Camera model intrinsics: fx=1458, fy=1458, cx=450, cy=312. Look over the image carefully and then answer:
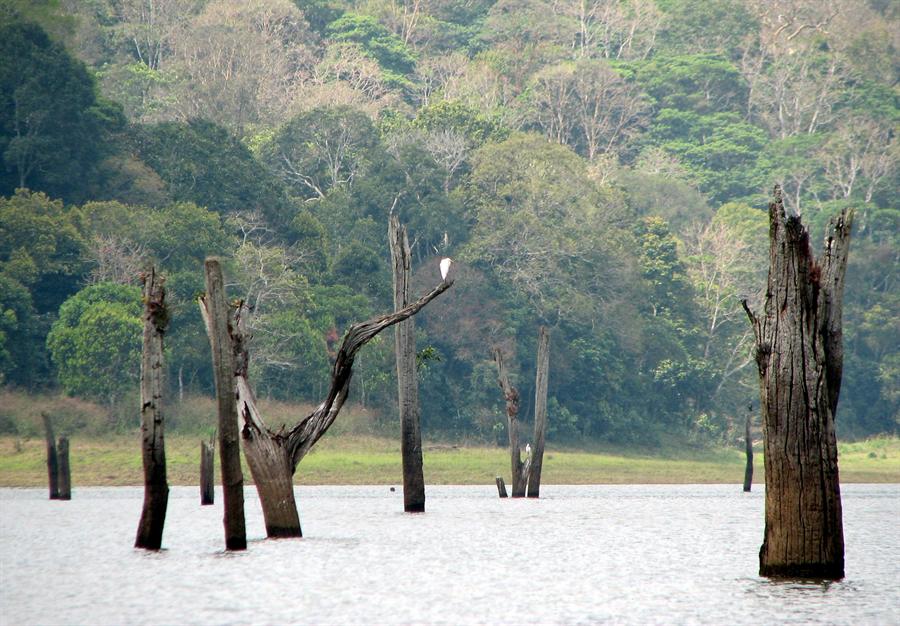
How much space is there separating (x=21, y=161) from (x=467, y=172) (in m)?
27.9

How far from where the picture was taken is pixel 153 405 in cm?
2247

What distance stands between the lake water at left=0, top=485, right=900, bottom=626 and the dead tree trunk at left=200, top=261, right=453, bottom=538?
38.9 inches

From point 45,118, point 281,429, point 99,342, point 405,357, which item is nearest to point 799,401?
point 281,429

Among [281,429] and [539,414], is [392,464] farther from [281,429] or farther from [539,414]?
[281,429]

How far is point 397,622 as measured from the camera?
16.7 metres

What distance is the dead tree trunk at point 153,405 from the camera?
73.3 ft

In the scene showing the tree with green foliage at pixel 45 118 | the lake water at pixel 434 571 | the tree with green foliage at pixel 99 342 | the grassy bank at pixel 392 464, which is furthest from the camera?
the tree with green foliage at pixel 45 118

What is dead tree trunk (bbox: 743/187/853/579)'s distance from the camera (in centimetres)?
1833

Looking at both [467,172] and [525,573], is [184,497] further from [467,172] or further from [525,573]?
[467,172]

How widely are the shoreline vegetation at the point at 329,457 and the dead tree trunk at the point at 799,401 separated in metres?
36.0

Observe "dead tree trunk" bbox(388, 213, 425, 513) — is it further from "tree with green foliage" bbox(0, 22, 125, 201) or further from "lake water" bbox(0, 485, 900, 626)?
"tree with green foliage" bbox(0, 22, 125, 201)

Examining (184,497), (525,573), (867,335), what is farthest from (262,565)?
(867,335)

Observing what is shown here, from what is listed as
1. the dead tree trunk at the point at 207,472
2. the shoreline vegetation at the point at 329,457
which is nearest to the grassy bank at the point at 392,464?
the shoreline vegetation at the point at 329,457

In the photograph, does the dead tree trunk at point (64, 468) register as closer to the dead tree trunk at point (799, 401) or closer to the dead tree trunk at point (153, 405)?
the dead tree trunk at point (153, 405)
